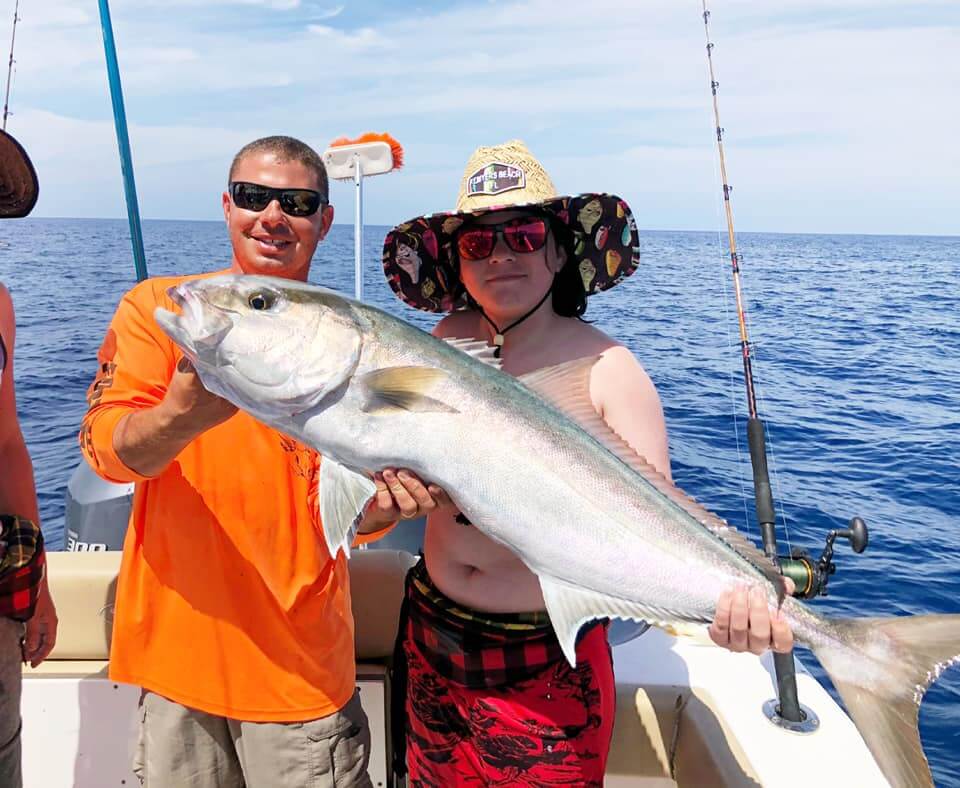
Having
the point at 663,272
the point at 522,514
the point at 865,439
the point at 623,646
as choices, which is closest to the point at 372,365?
the point at 522,514

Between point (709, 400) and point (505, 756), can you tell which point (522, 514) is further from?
point (709, 400)

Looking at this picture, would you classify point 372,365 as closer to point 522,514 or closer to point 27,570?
point 522,514

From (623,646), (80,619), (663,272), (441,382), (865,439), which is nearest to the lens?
(441,382)

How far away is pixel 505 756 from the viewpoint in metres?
2.41

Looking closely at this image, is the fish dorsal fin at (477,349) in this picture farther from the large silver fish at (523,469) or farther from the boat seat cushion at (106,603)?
the boat seat cushion at (106,603)

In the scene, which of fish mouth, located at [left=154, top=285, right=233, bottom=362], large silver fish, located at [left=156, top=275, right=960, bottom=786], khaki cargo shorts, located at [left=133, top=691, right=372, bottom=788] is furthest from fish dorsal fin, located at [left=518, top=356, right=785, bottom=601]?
khaki cargo shorts, located at [left=133, top=691, right=372, bottom=788]

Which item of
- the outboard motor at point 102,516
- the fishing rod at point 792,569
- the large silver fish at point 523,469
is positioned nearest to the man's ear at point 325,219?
the large silver fish at point 523,469

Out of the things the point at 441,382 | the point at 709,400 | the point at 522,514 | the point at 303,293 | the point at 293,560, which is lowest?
the point at 709,400

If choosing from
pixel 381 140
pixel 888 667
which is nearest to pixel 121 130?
pixel 381 140

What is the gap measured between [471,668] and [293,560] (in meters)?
0.73

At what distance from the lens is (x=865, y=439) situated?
448 inches

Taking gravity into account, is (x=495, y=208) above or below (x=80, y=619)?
above

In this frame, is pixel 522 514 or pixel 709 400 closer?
pixel 522 514

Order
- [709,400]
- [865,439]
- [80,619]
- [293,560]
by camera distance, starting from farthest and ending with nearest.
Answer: [709,400], [865,439], [80,619], [293,560]
